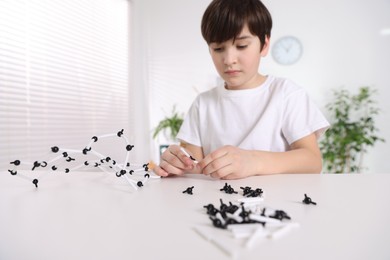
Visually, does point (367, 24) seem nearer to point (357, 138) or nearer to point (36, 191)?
point (357, 138)

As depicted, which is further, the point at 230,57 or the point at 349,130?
the point at 349,130

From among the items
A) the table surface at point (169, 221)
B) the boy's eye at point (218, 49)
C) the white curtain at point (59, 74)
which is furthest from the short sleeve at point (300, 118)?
the white curtain at point (59, 74)

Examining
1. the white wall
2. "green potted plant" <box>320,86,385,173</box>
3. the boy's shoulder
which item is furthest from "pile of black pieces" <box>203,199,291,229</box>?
the white wall

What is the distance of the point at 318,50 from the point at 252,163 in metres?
2.91

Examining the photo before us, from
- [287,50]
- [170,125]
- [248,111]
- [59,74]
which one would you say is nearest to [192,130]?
[248,111]

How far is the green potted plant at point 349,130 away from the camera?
2814mm

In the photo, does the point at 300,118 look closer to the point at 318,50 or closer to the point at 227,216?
the point at 227,216

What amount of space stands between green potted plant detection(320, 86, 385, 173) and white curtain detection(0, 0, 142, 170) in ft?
7.57

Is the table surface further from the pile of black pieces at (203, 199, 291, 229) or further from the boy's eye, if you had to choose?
the boy's eye

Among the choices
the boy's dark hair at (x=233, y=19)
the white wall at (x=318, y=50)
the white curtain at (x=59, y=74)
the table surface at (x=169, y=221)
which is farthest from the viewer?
the white wall at (x=318, y=50)

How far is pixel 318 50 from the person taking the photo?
120 inches

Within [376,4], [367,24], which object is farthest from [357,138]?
[376,4]

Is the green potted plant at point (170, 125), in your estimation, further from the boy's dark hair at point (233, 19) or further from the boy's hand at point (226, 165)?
the boy's hand at point (226, 165)

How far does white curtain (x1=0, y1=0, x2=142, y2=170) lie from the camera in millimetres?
1967
